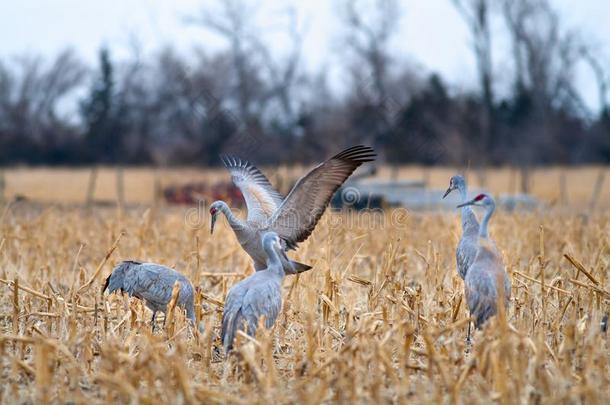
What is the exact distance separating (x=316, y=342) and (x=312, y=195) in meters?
1.99

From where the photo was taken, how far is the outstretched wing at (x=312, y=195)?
19.5ft

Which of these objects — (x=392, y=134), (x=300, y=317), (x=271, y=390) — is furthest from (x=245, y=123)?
(x=271, y=390)

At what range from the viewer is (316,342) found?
4.25m

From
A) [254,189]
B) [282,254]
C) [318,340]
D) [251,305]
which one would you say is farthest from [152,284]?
[254,189]

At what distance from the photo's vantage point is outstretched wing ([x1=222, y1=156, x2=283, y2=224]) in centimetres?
664

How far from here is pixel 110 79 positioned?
22812 millimetres

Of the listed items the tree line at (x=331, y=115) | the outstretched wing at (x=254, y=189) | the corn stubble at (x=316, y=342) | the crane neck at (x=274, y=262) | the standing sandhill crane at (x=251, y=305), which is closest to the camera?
the corn stubble at (x=316, y=342)

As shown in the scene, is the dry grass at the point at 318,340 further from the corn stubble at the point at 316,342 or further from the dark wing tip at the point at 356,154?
the dark wing tip at the point at 356,154

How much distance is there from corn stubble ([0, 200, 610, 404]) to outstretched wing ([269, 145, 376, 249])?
0.96 feet

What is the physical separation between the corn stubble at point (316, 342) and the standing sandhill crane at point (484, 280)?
13cm

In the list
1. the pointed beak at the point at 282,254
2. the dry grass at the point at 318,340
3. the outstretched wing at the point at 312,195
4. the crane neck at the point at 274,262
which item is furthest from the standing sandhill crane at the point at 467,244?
the crane neck at the point at 274,262

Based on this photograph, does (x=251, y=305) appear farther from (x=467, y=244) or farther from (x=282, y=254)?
(x=467, y=244)

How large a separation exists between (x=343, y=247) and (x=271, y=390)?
2.93 metres

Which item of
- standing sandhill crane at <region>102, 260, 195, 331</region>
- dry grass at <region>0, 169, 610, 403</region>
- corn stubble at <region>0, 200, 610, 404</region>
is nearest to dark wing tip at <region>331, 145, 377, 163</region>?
corn stubble at <region>0, 200, 610, 404</region>
